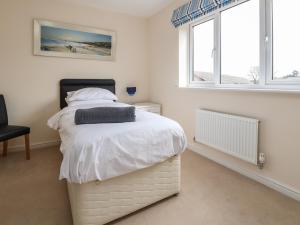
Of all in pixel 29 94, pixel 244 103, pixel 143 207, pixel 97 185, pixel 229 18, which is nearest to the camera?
pixel 97 185

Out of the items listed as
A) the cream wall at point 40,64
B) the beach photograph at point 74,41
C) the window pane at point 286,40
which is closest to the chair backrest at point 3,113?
the cream wall at point 40,64

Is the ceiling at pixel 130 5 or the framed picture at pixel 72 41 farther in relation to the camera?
the ceiling at pixel 130 5

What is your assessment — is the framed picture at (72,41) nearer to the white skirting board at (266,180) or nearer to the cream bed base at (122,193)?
the cream bed base at (122,193)

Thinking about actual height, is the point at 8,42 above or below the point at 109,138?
above

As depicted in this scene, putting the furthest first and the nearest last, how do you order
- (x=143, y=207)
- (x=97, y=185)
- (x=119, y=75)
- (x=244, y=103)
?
(x=119, y=75) → (x=244, y=103) → (x=143, y=207) → (x=97, y=185)

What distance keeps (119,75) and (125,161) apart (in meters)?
2.75

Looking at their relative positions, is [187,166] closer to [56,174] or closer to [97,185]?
[97,185]

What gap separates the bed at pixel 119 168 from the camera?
1.33 m

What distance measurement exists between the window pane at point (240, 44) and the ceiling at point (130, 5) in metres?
1.28

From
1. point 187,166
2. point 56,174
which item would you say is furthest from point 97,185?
point 187,166

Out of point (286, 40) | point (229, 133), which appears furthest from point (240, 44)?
point (229, 133)

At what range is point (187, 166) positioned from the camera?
2566 millimetres

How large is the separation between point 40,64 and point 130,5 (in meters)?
1.86

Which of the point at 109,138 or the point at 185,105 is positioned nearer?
the point at 109,138
